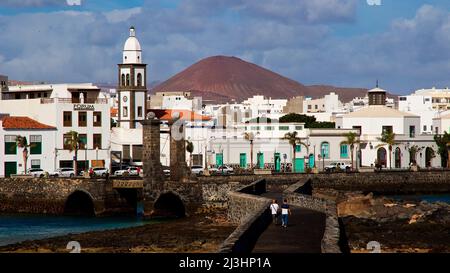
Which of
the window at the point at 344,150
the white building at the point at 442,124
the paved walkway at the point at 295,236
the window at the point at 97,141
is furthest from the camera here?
the white building at the point at 442,124

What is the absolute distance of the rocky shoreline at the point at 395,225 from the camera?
39.5 meters

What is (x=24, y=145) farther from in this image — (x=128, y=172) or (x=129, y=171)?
(x=129, y=171)

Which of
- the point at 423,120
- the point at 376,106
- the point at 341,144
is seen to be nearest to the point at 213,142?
the point at 341,144

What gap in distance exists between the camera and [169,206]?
2611 inches

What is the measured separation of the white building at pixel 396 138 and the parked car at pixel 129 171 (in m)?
25.5

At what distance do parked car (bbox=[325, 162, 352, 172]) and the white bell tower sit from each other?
733 inches

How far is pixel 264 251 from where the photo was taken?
94.2ft

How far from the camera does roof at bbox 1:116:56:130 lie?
83000 mm

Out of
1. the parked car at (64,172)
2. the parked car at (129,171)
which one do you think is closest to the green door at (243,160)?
the parked car at (129,171)

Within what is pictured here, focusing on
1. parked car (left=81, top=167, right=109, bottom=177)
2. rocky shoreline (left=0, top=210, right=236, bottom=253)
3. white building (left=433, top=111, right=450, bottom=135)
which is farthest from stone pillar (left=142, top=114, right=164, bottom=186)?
white building (left=433, top=111, right=450, bottom=135)

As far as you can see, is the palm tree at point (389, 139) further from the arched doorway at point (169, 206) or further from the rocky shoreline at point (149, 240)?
the rocky shoreline at point (149, 240)

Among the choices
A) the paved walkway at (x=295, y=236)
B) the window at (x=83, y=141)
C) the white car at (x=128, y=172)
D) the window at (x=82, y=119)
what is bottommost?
the paved walkway at (x=295, y=236)

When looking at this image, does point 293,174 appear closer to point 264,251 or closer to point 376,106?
point 376,106
